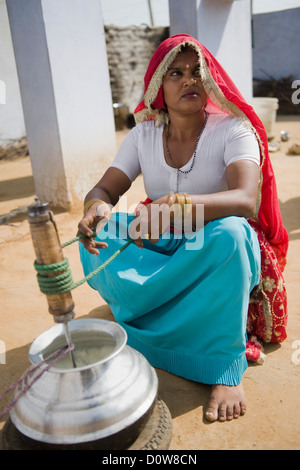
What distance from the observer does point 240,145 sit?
213cm

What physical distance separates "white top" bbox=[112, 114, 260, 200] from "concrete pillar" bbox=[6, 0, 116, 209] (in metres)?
2.54

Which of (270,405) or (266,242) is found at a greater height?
(266,242)

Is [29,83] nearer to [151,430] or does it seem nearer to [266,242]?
[266,242]

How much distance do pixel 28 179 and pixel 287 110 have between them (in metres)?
9.23

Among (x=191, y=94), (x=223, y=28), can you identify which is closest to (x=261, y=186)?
(x=191, y=94)

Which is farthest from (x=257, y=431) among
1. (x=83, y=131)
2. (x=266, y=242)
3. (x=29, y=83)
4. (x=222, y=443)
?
(x=29, y=83)

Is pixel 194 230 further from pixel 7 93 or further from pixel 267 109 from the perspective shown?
pixel 7 93

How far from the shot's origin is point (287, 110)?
13.3m

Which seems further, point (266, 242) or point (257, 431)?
point (266, 242)

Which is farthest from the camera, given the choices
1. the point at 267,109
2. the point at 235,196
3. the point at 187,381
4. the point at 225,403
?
the point at 267,109

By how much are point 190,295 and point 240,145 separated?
0.79 meters

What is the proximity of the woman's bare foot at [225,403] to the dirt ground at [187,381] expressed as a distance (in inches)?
1.2

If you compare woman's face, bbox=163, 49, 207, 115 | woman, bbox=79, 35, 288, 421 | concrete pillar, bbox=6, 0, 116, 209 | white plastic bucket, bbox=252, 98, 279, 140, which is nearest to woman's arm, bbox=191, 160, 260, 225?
woman, bbox=79, 35, 288, 421

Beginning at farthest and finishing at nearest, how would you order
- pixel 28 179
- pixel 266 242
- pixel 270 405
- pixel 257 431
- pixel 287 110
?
pixel 287 110, pixel 28 179, pixel 266 242, pixel 270 405, pixel 257 431
